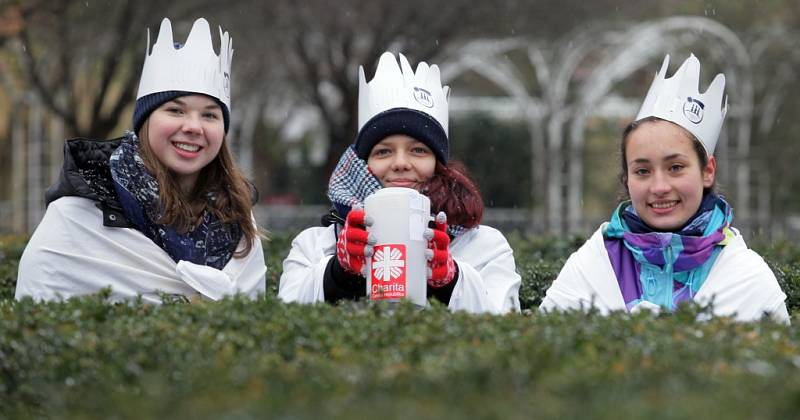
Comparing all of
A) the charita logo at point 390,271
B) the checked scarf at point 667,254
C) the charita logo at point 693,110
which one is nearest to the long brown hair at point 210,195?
the charita logo at point 390,271

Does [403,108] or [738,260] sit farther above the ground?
[403,108]

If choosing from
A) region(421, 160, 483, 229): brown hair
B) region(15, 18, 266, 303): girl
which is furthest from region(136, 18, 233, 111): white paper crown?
region(421, 160, 483, 229): brown hair

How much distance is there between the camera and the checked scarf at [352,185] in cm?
486

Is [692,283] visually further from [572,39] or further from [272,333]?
[572,39]

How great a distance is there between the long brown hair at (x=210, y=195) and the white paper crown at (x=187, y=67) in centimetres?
22

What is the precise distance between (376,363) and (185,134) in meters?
2.33

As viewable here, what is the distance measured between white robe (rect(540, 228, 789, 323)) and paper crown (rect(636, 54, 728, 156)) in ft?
1.63

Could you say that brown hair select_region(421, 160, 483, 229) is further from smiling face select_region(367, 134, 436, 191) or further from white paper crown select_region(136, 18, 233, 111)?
white paper crown select_region(136, 18, 233, 111)

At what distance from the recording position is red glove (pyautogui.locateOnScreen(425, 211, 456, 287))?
420 cm

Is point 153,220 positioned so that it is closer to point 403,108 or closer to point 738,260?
point 403,108

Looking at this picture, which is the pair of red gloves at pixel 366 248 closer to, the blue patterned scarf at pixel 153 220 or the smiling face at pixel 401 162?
the smiling face at pixel 401 162

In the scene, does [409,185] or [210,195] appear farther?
[210,195]

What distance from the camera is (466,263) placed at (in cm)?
486

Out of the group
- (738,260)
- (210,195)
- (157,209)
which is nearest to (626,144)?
(738,260)
